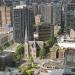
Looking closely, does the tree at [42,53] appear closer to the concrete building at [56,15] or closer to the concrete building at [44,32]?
the concrete building at [44,32]

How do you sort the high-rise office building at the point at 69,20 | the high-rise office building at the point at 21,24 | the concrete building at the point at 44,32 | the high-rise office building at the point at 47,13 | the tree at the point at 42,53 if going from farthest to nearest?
the high-rise office building at the point at 47,13 < the high-rise office building at the point at 69,20 < the high-rise office building at the point at 21,24 < the concrete building at the point at 44,32 < the tree at the point at 42,53

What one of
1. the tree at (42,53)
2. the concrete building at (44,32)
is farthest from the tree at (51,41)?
the tree at (42,53)

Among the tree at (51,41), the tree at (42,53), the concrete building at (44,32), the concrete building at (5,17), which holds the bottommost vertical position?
the tree at (42,53)

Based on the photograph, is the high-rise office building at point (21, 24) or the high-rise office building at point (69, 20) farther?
the high-rise office building at point (69, 20)

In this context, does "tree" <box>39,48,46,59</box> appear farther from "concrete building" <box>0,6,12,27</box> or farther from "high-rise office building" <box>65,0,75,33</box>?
"concrete building" <box>0,6,12,27</box>

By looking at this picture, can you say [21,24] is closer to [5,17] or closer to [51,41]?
[51,41]

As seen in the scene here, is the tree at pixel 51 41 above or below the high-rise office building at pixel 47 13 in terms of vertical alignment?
below

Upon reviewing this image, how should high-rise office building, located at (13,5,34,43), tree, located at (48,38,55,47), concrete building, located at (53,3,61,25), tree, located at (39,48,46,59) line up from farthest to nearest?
concrete building, located at (53,3,61,25)
high-rise office building, located at (13,5,34,43)
tree, located at (48,38,55,47)
tree, located at (39,48,46,59)

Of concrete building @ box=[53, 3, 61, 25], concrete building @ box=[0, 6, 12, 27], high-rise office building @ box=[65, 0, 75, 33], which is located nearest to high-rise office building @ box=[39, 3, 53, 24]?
concrete building @ box=[53, 3, 61, 25]

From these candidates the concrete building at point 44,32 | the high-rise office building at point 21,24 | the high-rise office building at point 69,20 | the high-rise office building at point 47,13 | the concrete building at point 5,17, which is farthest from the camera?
the high-rise office building at point 47,13

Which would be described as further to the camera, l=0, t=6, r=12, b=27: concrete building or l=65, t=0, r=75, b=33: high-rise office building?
l=0, t=6, r=12, b=27: concrete building

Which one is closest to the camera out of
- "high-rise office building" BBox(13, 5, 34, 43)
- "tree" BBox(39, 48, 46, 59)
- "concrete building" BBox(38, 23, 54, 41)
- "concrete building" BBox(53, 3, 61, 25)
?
"tree" BBox(39, 48, 46, 59)

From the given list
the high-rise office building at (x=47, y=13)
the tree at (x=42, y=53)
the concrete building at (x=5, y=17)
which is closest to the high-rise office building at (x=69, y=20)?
the high-rise office building at (x=47, y=13)

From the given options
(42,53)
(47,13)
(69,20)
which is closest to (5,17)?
(47,13)
